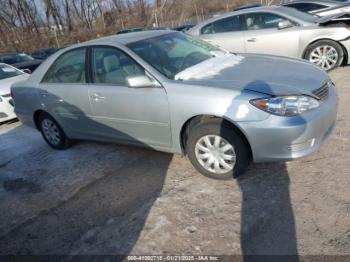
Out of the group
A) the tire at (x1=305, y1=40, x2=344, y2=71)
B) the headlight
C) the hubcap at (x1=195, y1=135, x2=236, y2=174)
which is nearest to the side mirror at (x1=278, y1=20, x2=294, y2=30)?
the tire at (x1=305, y1=40, x2=344, y2=71)

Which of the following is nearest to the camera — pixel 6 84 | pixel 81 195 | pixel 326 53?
pixel 81 195

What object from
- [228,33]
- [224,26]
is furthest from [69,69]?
[224,26]

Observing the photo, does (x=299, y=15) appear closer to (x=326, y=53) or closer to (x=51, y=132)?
(x=326, y=53)

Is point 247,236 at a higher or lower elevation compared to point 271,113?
lower

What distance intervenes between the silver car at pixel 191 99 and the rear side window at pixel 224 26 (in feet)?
11.1

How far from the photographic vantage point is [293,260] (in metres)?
2.56

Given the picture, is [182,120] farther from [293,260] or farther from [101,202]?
[293,260]

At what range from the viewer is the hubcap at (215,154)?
3.54 metres

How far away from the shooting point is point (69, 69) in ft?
15.7

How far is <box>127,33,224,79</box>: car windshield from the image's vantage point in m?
3.95

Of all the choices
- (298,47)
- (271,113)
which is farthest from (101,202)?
(298,47)

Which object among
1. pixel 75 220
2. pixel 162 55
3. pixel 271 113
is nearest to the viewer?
pixel 271 113

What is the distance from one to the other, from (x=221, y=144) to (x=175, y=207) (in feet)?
2.48

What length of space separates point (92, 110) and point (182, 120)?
1.37 metres
